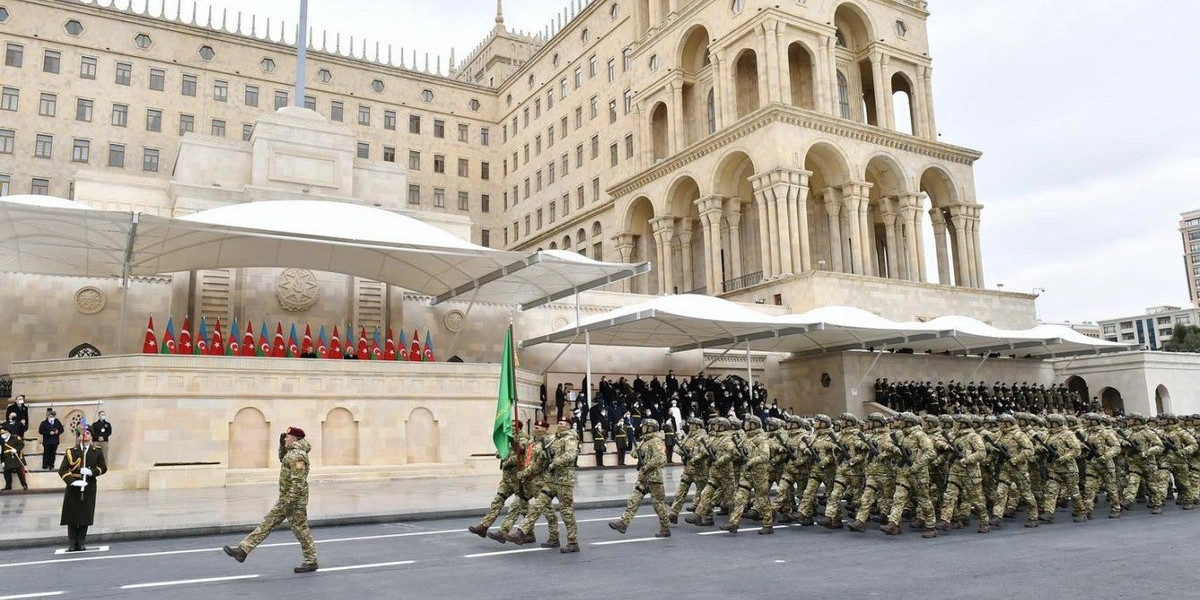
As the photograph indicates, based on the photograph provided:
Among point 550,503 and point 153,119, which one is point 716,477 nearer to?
point 550,503

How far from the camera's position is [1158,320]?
458 feet

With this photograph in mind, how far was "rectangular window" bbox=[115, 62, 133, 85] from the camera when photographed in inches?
2164

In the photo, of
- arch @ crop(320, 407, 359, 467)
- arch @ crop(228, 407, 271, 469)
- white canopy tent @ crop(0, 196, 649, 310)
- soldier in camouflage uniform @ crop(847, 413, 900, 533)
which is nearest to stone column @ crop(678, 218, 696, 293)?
white canopy tent @ crop(0, 196, 649, 310)

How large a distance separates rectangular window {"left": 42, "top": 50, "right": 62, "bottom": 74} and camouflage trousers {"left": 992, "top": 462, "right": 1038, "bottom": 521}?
57.8 m

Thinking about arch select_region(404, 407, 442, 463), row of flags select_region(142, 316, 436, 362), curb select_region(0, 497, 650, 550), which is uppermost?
row of flags select_region(142, 316, 436, 362)

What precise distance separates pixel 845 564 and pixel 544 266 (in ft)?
58.7

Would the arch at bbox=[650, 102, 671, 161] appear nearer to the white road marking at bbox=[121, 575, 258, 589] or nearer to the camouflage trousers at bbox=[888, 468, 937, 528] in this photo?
the camouflage trousers at bbox=[888, 468, 937, 528]

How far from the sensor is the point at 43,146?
52.2 metres

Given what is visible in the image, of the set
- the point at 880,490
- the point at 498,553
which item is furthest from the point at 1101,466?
the point at 498,553

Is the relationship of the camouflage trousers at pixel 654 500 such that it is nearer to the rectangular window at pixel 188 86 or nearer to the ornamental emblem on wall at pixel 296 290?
the ornamental emblem on wall at pixel 296 290

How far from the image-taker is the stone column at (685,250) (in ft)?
162

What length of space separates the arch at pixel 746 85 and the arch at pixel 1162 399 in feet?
81.1

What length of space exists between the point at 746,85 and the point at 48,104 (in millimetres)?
41374

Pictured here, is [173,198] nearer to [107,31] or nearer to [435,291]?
[435,291]
